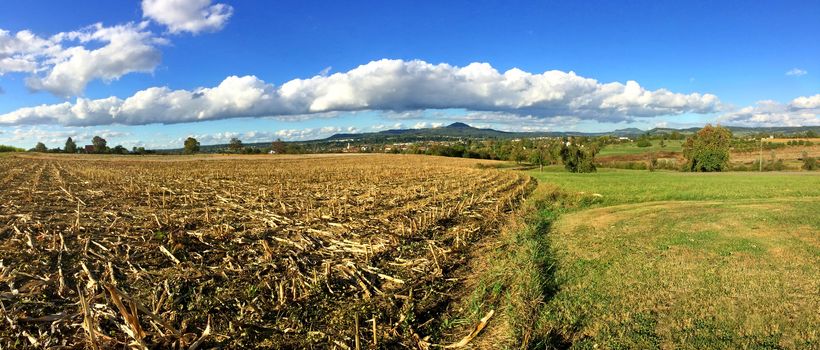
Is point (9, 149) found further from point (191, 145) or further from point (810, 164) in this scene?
point (810, 164)

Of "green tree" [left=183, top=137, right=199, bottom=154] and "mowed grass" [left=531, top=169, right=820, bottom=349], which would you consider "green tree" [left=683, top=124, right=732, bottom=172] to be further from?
"green tree" [left=183, top=137, right=199, bottom=154]

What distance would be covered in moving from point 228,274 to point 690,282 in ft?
27.0

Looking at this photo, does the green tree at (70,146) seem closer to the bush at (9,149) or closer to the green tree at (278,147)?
the bush at (9,149)

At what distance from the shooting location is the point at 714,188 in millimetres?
26703

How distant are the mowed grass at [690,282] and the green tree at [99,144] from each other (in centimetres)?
12542

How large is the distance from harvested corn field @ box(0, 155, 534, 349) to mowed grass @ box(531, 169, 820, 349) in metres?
2.31

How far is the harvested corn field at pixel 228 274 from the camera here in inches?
231

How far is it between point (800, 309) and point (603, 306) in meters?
2.66

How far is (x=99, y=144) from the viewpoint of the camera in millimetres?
113438

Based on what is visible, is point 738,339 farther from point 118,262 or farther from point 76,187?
point 76,187

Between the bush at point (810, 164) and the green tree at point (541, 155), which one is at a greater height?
the green tree at point (541, 155)

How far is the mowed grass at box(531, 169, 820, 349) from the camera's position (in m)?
5.94

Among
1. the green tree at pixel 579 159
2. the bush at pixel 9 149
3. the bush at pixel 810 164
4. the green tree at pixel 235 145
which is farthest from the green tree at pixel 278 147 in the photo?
the bush at pixel 810 164

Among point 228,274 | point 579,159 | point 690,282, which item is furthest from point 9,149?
point 690,282
